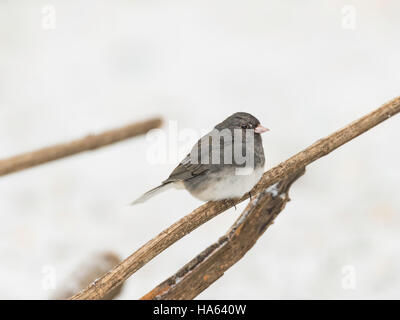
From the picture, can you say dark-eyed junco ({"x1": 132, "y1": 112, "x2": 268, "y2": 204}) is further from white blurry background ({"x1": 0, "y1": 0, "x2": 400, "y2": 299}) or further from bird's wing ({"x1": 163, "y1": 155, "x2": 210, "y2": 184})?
white blurry background ({"x1": 0, "y1": 0, "x2": 400, "y2": 299})

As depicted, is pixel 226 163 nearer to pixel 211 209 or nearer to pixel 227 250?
pixel 211 209

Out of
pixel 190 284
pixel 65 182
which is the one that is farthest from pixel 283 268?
pixel 65 182

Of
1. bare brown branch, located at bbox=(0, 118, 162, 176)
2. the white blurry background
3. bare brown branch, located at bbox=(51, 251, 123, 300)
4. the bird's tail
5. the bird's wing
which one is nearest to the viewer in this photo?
the bird's tail

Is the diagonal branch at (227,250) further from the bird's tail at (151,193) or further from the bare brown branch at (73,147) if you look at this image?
the bare brown branch at (73,147)

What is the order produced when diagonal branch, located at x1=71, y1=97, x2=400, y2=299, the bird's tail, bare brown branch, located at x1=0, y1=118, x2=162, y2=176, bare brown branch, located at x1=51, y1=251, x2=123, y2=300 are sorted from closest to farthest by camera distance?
diagonal branch, located at x1=71, y1=97, x2=400, y2=299 < the bird's tail < bare brown branch, located at x1=51, y1=251, x2=123, y2=300 < bare brown branch, located at x1=0, y1=118, x2=162, y2=176

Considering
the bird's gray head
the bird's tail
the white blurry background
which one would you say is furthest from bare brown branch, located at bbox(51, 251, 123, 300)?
the bird's gray head

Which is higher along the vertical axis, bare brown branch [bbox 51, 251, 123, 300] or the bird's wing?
the bird's wing

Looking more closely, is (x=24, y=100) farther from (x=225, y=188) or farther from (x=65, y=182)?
(x=225, y=188)
